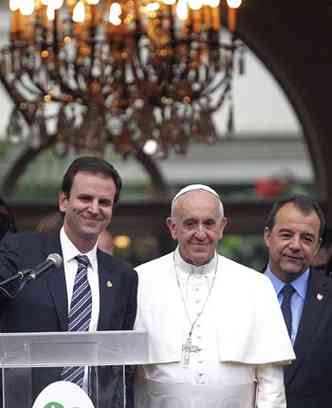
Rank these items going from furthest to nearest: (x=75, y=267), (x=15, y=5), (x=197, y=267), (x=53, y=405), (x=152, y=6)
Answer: (x=15, y=5) < (x=152, y=6) < (x=197, y=267) < (x=75, y=267) < (x=53, y=405)

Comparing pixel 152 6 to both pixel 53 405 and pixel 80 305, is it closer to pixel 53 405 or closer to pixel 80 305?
pixel 80 305

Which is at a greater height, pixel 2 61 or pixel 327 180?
pixel 2 61

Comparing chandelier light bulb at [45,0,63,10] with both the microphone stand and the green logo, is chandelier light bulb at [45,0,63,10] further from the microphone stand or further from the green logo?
the green logo

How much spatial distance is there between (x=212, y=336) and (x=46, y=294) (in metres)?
0.65

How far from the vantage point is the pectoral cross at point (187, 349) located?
551cm

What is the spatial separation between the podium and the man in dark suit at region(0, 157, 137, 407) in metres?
0.27

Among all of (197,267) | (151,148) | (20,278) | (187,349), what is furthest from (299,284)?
(151,148)

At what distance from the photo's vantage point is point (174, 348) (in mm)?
5527

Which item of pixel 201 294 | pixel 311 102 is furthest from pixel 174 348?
pixel 311 102

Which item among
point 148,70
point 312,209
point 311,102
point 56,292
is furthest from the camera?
point 311,102

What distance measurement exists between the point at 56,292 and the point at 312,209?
1415mm

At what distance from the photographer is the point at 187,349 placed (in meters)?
5.52

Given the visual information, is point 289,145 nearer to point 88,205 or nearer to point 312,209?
point 312,209

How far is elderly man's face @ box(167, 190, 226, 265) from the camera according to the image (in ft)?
18.1
